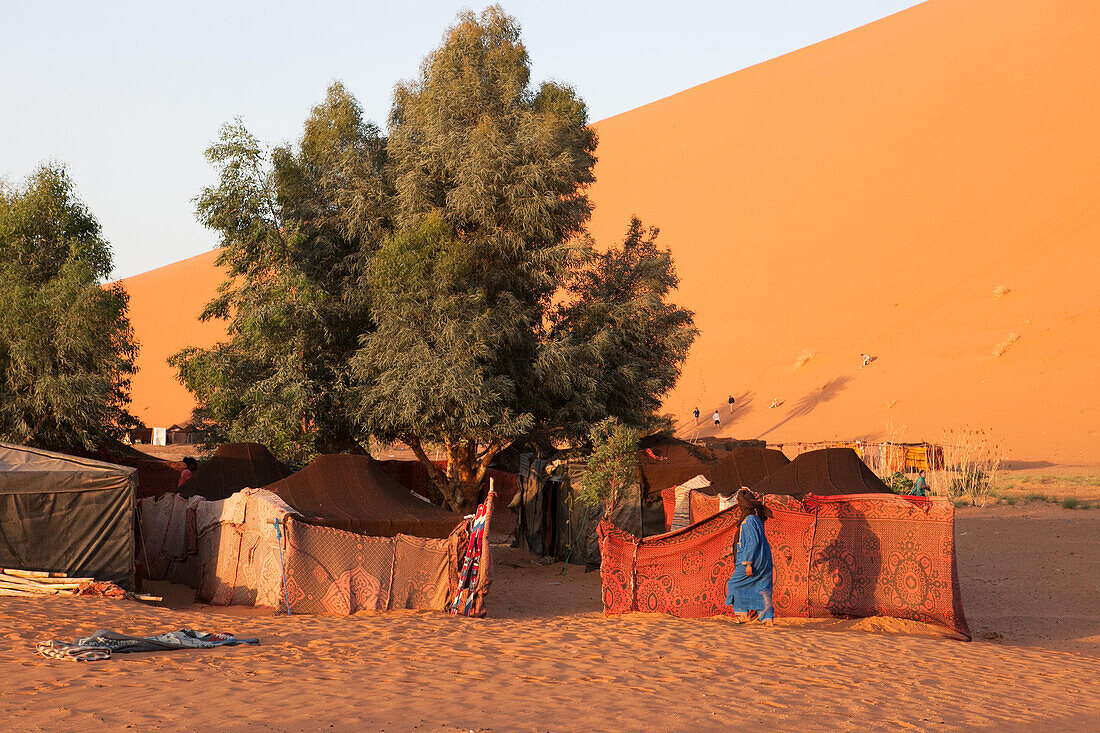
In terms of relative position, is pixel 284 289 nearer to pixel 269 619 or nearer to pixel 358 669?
pixel 269 619

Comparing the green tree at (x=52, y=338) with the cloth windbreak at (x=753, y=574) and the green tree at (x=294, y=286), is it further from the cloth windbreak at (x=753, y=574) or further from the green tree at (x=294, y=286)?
the cloth windbreak at (x=753, y=574)

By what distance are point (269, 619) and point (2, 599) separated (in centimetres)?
319

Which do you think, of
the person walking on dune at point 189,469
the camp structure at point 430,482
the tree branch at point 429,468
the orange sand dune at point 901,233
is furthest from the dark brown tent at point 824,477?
the orange sand dune at point 901,233

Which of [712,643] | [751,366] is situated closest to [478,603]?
[712,643]

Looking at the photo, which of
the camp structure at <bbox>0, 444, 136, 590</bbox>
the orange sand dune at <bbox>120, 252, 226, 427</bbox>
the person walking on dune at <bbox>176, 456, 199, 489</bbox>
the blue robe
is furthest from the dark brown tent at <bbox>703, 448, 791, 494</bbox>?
the orange sand dune at <bbox>120, 252, 226, 427</bbox>

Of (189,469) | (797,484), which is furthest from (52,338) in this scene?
(797,484)

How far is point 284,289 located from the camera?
68.7ft

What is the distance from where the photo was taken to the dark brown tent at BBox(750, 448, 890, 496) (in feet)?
50.0

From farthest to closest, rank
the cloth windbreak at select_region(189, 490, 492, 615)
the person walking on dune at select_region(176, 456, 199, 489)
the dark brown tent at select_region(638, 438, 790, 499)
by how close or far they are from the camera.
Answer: the person walking on dune at select_region(176, 456, 199, 489) → the dark brown tent at select_region(638, 438, 790, 499) → the cloth windbreak at select_region(189, 490, 492, 615)

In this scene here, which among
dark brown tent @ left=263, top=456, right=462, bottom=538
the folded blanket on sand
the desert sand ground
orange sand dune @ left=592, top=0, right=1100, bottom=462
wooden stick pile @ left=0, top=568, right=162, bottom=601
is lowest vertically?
the desert sand ground

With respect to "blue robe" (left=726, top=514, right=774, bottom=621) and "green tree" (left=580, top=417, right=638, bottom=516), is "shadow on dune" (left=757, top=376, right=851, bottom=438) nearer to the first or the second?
"green tree" (left=580, top=417, right=638, bottom=516)

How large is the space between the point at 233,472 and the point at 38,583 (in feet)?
15.1

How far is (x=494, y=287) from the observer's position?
21.6 meters

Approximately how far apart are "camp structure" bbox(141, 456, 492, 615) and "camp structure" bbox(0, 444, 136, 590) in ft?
4.68
